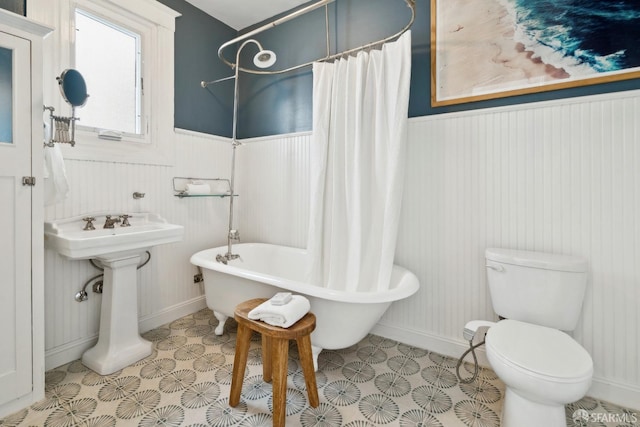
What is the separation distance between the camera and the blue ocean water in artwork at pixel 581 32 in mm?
1468

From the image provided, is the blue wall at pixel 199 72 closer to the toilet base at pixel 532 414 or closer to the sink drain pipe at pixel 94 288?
the sink drain pipe at pixel 94 288

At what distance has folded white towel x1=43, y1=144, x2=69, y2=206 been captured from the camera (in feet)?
5.14

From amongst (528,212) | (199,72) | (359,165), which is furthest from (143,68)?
(528,212)

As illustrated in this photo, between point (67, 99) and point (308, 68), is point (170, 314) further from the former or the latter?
point (308, 68)

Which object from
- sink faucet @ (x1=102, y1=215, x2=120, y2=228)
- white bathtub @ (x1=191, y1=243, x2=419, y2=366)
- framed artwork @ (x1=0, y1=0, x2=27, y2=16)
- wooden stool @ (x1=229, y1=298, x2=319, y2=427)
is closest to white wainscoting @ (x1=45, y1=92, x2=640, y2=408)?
sink faucet @ (x1=102, y1=215, x2=120, y2=228)

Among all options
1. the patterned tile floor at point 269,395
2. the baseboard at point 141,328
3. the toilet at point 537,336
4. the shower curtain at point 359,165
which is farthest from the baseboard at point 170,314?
the toilet at point 537,336

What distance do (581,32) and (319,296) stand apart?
190 centimetres

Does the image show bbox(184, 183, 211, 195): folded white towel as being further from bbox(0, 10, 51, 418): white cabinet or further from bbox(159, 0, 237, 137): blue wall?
bbox(0, 10, 51, 418): white cabinet

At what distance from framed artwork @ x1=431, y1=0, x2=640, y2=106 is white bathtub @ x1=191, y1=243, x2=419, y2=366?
48.4 inches

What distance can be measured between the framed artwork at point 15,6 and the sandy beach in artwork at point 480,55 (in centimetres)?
233

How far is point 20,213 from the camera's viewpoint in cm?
138

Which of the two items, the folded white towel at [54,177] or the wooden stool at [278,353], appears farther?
the folded white towel at [54,177]

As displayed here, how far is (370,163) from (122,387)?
6.14ft

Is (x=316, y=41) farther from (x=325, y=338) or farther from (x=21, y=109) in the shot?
(x=325, y=338)
